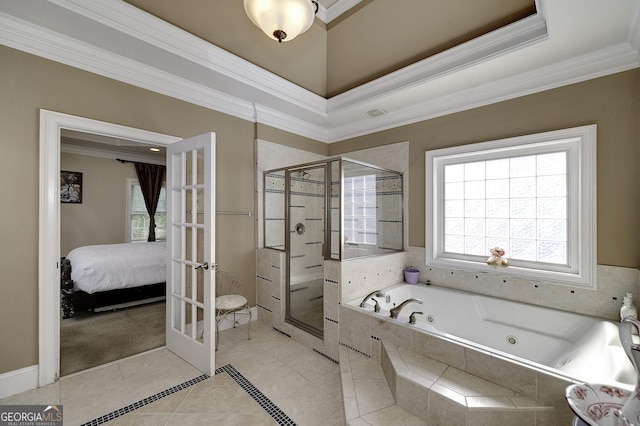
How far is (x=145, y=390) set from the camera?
1959 millimetres

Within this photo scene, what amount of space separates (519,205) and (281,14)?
2625 mm

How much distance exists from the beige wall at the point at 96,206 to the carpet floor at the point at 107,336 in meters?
2.48

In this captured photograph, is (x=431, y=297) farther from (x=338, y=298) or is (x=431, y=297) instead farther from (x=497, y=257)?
(x=338, y=298)

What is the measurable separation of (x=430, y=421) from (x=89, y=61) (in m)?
3.49

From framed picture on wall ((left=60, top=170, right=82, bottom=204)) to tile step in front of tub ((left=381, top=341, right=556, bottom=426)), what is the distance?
6217 mm

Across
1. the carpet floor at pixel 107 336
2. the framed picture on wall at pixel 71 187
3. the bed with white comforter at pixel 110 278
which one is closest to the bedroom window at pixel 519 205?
the carpet floor at pixel 107 336

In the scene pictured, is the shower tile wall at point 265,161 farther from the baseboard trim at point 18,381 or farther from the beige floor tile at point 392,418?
the beige floor tile at point 392,418

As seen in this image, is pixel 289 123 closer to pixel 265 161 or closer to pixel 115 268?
pixel 265 161

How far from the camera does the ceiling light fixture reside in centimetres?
167

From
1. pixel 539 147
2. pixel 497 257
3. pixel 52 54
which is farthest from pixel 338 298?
pixel 52 54

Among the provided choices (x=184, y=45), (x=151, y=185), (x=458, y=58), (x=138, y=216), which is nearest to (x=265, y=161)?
(x=184, y=45)

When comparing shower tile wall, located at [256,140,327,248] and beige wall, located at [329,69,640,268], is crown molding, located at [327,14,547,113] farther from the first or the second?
shower tile wall, located at [256,140,327,248]

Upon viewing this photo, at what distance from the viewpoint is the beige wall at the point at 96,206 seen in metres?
5.03

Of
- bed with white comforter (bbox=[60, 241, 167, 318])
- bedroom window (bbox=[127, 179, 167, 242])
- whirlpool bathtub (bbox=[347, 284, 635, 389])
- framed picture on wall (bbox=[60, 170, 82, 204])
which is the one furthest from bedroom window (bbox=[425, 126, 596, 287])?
framed picture on wall (bbox=[60, 170, 82, 204])
